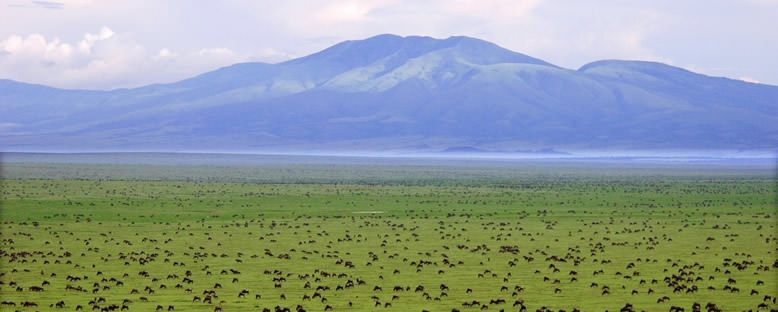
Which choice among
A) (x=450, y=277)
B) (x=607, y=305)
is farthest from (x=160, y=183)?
(x=607, y=305)

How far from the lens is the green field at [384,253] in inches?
986

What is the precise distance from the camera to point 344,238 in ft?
128

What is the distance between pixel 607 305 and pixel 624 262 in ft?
26.5

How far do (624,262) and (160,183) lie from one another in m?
54.9

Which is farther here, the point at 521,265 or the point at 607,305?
the point at 521,265

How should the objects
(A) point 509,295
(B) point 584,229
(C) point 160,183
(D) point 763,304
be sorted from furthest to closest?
(C) point 160,183, (B) point 584,229, (A) point 509,295, (D) point 763,304

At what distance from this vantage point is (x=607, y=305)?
2416 cm

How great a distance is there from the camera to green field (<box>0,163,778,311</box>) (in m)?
25.0

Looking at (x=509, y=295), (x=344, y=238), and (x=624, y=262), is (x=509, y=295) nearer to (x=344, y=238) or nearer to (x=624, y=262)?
(x=624, y=262)

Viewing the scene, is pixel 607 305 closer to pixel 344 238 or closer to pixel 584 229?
pixel 344 238

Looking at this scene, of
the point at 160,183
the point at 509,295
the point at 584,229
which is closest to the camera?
the point at 509,295

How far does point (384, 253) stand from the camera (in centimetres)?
3412

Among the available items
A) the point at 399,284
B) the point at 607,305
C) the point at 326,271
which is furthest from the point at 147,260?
the point at 607,305

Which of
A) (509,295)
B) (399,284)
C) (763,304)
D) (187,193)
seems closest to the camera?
(763,304)
